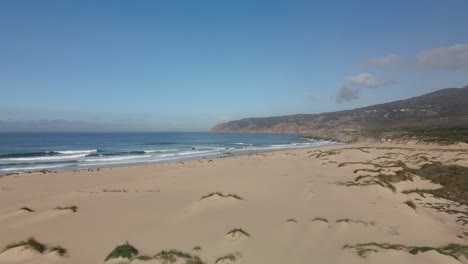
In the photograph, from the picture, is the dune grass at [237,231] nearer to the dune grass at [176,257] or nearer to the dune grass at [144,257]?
the dune grass at [176,257]

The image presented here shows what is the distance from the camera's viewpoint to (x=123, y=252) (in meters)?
6.27

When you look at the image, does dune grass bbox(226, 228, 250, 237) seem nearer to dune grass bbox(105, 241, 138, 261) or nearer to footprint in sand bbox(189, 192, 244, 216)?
dune grass bbox(105, 241, 138, 261)

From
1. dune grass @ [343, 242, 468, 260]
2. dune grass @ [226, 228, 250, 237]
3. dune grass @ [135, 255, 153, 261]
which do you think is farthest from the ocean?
dune grass @ [343, 242, 468, 260]

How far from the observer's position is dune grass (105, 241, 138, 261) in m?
6.16

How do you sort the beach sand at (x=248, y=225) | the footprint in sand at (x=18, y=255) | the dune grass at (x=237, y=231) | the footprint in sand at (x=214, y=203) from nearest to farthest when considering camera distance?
the footprint in sand at (x=18, y=255)
the beach sand at (x=248, y=225)
the dune grass at (x=237, y=231)
the footprint in sand at (x=214, y=203)

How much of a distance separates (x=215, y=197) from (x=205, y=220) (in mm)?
1934

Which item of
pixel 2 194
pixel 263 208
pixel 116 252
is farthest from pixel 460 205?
pixel 2 194

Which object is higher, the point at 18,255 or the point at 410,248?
the point at 18,255

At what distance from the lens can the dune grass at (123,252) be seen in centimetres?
616

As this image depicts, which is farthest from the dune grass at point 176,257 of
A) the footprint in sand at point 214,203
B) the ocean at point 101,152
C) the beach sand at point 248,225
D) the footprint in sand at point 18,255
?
the ocean at point 101,152

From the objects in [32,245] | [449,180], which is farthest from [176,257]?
[449,180]

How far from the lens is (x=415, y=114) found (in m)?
131

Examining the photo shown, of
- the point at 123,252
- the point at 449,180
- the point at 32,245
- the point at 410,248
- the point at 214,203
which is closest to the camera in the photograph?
the point at 123,252

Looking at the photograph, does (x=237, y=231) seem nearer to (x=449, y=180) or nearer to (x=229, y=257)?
(x=229, y=257)
